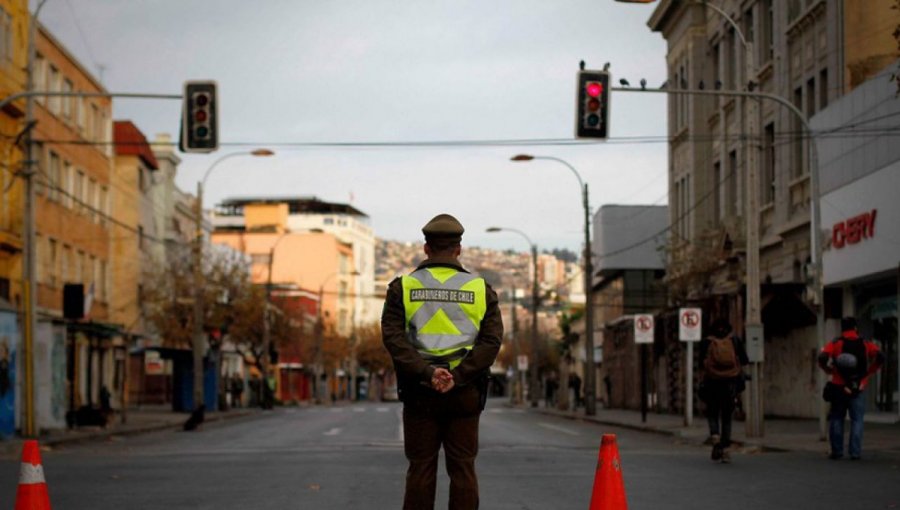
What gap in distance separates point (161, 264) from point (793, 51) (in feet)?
140

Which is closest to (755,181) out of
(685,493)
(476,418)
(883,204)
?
(883,204)

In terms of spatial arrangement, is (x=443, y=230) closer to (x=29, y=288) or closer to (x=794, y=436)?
(x=794, y=436)

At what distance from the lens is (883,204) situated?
1188 inches

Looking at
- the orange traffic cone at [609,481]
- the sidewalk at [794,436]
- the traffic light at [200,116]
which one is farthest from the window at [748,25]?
the orange traffic cone at [609,481]

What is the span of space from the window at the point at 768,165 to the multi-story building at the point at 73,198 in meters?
19.2

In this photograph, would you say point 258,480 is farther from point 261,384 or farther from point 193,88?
point 261,384

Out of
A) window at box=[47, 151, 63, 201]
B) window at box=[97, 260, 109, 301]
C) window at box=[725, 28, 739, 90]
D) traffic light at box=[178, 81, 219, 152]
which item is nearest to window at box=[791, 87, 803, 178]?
window at box=[725, 28, 739, 90]

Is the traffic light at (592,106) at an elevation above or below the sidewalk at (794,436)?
above

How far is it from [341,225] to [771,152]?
132 meters

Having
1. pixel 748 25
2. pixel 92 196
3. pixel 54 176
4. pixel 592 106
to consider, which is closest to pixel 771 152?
pixel 748 25

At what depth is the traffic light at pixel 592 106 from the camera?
22.9 m

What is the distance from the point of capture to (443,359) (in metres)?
8.05

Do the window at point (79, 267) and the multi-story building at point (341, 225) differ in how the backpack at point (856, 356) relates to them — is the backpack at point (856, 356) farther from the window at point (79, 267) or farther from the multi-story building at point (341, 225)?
the multi-story building at point (341, 225)

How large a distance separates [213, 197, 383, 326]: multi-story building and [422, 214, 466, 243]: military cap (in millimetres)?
149717
